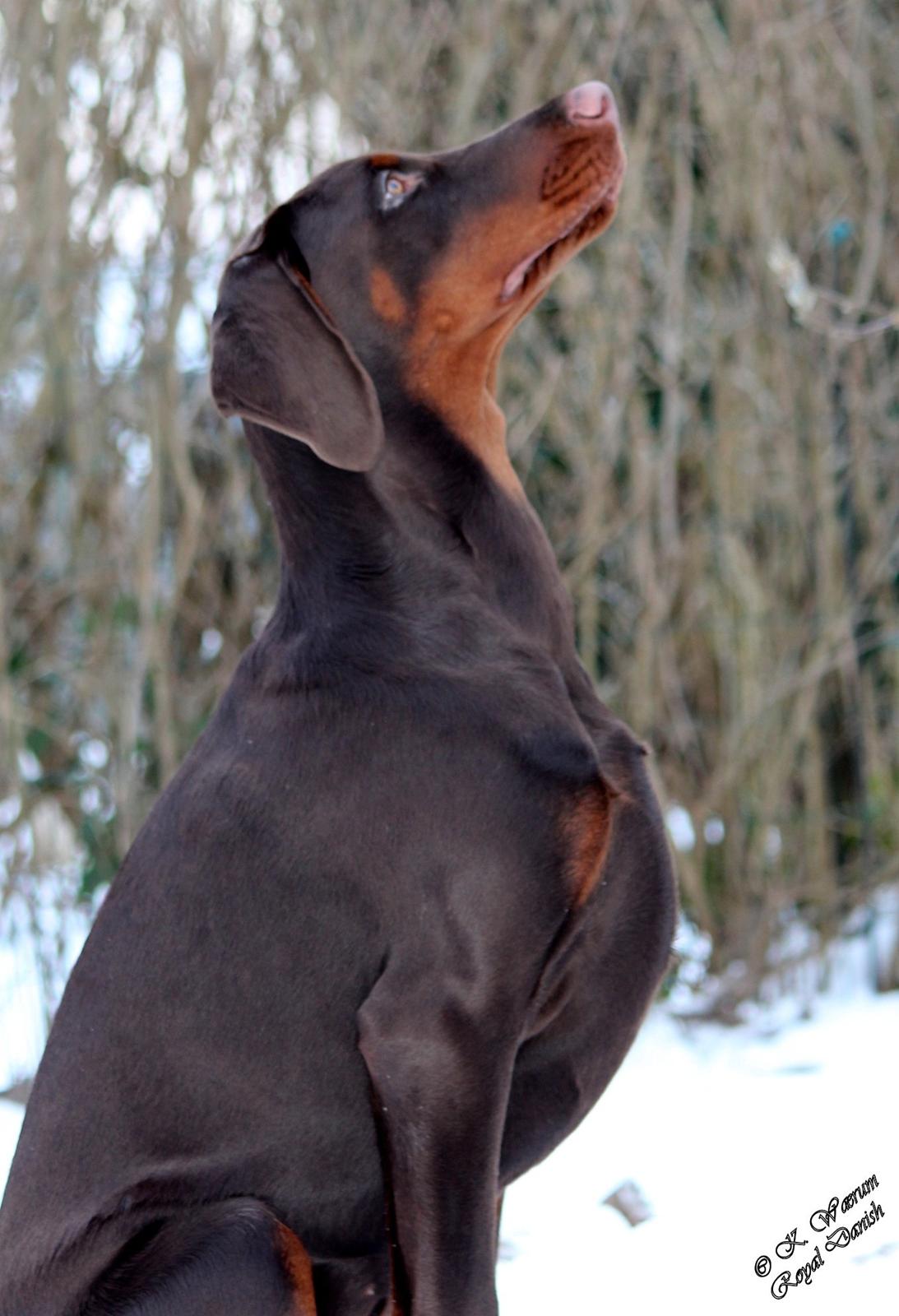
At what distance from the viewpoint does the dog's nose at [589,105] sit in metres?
2.36

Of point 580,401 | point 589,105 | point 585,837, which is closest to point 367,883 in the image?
point 585,837

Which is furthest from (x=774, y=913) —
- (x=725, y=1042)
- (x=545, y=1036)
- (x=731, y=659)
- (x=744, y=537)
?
(x=545, y=1036)

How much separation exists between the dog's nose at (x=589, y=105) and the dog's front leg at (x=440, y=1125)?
128 cm

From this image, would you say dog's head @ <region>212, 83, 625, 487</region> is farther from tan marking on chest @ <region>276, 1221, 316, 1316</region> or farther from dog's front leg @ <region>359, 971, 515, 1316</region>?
tan marking on chest @ <region>276, 1221, 316, 1316</region>

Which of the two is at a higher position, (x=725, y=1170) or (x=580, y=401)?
(x=580, y=401)

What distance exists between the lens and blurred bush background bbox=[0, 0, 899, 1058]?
4000mm

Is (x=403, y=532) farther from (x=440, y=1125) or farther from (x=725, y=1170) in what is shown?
(x=725, y=1170)

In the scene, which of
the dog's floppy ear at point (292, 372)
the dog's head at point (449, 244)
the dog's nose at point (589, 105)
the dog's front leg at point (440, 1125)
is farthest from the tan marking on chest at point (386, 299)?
the dog's front leg at point (440, 1125)

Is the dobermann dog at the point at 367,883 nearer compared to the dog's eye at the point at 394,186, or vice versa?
the dobermann dog at the point at 367,883

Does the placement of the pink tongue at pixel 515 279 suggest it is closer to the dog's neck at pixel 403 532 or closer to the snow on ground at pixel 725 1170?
the dog's neck at pixel 403 532

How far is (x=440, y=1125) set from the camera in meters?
1.97

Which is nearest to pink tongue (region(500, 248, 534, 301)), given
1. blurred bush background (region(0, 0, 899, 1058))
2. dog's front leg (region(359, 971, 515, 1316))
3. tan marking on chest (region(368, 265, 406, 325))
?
tan marking on chest (region(368, 265, 406, 325))

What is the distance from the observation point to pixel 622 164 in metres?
2.40

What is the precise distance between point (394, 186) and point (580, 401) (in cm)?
189
